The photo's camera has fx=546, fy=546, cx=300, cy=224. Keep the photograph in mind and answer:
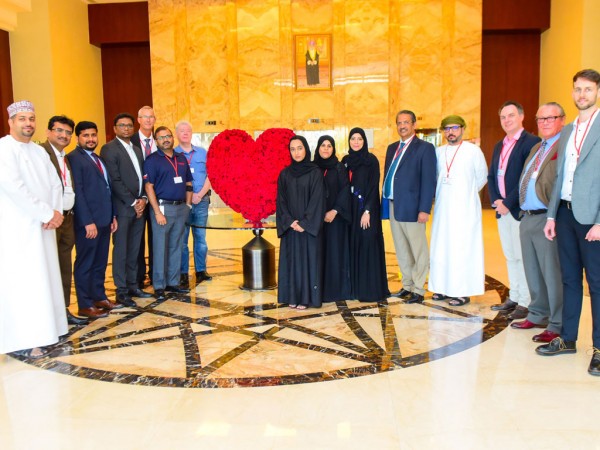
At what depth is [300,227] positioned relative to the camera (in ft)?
15.2

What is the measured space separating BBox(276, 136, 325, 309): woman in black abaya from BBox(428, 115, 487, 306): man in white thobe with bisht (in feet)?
3.54

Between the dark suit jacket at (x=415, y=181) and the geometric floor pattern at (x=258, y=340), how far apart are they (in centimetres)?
84

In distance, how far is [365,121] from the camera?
12.0 metres

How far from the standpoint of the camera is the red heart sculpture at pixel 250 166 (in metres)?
5.10

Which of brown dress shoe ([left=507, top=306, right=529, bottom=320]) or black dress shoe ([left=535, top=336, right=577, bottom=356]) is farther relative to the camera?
brown dress shoe ([left=507, top=306, right=529, bottom=320])

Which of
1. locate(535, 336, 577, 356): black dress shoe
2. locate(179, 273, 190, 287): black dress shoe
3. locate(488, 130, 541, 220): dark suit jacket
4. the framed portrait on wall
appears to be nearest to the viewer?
locate(535, 336, 577, 356): black dress shoe

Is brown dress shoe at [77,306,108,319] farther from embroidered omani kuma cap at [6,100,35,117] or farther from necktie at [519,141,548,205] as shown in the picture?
necktie at [519,141,548,205]

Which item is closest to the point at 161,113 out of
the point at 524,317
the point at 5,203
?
the point at 5,203

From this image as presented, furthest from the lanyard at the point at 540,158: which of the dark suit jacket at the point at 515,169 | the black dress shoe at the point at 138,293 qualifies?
the black dress shoe at the point at 138,293

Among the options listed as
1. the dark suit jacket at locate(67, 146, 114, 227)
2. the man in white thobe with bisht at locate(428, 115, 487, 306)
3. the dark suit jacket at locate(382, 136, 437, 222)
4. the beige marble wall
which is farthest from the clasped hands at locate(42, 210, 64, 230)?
the beige marble wall

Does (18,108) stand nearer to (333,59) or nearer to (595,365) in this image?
(595,365)

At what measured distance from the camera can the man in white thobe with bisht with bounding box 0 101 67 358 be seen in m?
3.64

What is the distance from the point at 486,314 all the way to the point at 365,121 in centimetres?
808

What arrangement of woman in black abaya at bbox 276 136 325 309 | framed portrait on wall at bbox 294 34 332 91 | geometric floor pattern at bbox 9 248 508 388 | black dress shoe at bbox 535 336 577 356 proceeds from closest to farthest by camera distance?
geometric floor pattern at bbox 9 248 508 388 < black dress shoe at bbox 535 336 577 356 < woman in black abaya at bbox 276 136 325 309 < framed portrait on wall at bbox 294 34 332 91
